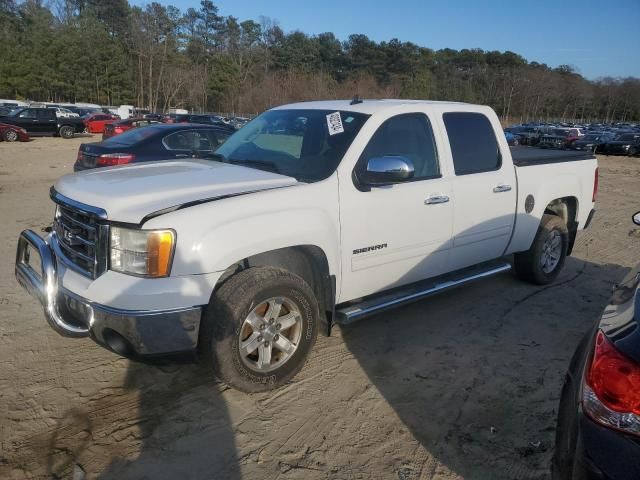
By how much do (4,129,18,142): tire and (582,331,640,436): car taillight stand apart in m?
29.0

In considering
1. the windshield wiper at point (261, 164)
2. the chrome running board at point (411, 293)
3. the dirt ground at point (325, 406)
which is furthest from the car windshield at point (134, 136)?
the chrome running board at point (411, 293)

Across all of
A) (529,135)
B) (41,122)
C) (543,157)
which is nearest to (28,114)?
(41,122)

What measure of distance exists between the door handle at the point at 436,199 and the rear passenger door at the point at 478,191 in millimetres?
140

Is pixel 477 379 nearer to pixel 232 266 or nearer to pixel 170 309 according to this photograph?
pixel 232 266

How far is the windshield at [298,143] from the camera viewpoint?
3.84 meters

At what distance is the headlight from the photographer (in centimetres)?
289

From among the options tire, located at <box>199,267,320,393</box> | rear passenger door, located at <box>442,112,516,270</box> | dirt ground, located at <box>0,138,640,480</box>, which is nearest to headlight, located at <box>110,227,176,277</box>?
tire, located at <box>199,267,320,393</box>

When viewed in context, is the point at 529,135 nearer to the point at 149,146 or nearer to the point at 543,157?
the point at 149,146

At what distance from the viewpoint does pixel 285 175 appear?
3.79m

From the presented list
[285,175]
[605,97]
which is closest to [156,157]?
[285,175]

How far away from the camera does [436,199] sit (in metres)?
4.23

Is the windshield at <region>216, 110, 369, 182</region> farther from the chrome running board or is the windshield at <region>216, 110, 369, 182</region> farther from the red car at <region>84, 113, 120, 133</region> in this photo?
the red car at <region>84, 113, 120, 133</region>

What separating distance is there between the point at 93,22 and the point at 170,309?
96850 millimetres

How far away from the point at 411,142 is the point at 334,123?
2.26 ft
